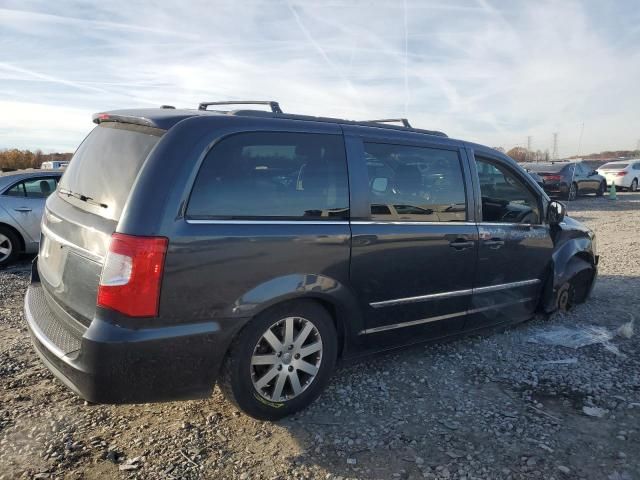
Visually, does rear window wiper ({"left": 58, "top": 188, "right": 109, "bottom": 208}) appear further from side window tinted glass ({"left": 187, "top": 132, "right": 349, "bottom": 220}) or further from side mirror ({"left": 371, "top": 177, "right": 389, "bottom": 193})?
side mirror ({"left": 371, "top": 177, "right": 389, "bottom": 193})

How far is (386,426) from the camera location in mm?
3096

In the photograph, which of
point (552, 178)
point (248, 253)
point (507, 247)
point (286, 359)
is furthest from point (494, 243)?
point (552, 178)

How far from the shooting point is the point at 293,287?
2.94m

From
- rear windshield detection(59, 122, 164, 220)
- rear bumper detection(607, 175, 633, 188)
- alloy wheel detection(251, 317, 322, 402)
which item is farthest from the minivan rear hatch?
rear bumper detection(607, 175, 633, 188)

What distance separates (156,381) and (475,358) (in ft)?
8.51

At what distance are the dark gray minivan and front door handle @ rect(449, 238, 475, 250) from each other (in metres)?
0.02

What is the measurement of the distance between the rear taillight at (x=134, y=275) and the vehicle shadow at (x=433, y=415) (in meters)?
1.19

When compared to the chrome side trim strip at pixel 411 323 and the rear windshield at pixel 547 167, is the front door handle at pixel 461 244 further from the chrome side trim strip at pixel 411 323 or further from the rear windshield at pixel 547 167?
the rear windshield at pixel 547 167

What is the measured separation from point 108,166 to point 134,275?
2.70ft

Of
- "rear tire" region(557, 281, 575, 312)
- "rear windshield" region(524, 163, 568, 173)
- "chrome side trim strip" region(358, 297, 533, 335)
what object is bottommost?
"rear tire" region(557, 281, 575, 312)

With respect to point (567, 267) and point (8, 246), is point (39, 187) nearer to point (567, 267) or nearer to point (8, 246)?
point (8, 246)

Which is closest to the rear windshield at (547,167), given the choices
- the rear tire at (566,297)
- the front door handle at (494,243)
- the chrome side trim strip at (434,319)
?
the rear tire at (566,297)

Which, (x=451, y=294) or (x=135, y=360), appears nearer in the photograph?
(x=135, y=360)

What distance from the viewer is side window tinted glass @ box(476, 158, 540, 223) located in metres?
4.21
